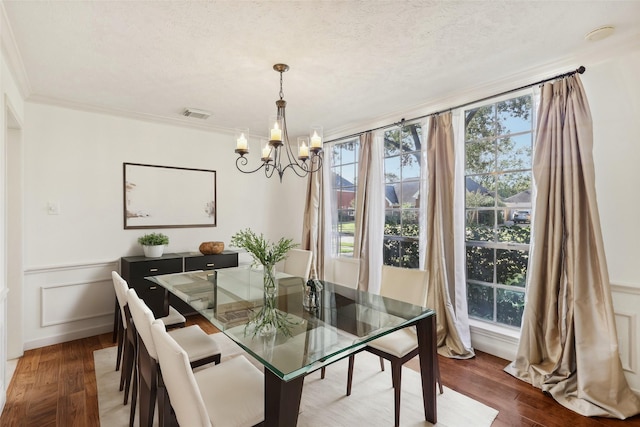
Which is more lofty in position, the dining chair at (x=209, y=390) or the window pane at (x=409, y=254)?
the window pane at (x=409, y=254)

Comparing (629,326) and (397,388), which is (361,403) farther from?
(629,326)

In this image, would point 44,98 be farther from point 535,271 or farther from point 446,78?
point 535,271

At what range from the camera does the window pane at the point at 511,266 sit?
2880 millimetres

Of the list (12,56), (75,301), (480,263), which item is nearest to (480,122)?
(480,263)

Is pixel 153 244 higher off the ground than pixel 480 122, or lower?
lower

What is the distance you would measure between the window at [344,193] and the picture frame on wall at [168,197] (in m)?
1.68

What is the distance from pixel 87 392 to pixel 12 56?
251 cm

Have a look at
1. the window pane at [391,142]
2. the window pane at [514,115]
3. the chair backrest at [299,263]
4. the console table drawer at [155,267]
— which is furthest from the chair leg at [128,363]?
the window pane at [514,115]

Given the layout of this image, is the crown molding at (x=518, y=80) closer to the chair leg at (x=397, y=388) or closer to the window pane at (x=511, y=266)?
the window pane at (x=511, y=266)

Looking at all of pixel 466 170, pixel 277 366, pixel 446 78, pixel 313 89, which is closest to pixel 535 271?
pixel 466 170

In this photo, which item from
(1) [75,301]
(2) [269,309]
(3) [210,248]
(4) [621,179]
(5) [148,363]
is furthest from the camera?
(3) [210,248]

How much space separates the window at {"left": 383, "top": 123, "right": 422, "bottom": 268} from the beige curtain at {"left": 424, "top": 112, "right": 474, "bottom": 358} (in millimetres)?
384

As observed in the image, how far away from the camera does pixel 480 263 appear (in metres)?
3.14

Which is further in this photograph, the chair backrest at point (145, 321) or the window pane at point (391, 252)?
the window pane at point (391, 252)
